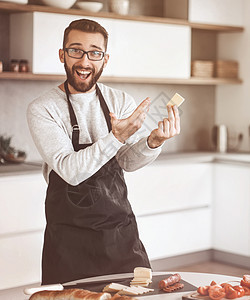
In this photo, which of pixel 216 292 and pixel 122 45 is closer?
pixel 216 292

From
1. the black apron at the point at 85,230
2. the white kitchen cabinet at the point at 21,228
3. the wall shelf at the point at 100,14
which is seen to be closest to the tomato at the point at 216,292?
the black apron at the point at 85,230

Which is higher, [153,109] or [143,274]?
[153,109]

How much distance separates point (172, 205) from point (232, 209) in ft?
1.54

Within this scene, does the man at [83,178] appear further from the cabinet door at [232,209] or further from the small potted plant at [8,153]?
the cabinet door at [232,209]

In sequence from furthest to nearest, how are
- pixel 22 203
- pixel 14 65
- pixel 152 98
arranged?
pixel 152 98 → pixel 14 65 → pixel 22 203

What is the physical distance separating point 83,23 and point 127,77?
92.2 inches

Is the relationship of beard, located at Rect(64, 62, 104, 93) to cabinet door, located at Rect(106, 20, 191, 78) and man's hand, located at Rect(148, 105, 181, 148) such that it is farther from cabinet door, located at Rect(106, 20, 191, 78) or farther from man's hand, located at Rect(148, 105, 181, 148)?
cabinet door, located at Rect(106, 20, 191, 78)

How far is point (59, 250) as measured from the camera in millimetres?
2035

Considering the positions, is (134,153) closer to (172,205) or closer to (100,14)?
(100,14)

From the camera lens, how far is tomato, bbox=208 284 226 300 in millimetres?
1676

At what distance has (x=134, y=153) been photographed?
2.11 metres

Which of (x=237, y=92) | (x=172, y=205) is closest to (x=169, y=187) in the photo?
(x=172, y=205)

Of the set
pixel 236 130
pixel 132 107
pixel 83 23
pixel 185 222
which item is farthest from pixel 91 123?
pixel 236 130

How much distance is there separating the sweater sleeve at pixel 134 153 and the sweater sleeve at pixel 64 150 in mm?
141
